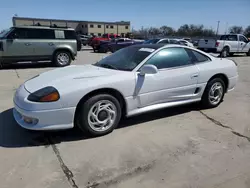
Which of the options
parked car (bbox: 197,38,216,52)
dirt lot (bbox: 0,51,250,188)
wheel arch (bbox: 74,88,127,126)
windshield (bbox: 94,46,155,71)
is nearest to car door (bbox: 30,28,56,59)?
dirt lot (bbox: 0,51,250,188)

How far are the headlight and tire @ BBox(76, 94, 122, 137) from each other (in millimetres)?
406

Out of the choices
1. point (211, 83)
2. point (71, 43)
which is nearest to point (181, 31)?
point (71, 43)

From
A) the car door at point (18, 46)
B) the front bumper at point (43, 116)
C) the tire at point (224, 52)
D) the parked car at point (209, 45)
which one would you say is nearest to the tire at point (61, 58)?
the car door at point (18, 46)

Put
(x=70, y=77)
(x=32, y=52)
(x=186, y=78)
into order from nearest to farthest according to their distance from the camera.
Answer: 1. (x=70, y=77)
2. (x=186, y=78)
3. (x=32, y=52)

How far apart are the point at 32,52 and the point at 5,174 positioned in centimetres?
850

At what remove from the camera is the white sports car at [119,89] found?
10.3 feet

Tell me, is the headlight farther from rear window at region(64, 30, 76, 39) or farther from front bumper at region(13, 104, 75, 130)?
rear window at region(64, 30, 76, 39)

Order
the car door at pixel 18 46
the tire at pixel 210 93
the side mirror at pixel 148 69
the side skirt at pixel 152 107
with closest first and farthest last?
the side mirror at pixel 148 69, the side skirt at pixel 152 107, the tire at pixel 210 93, the car door at pixel 18 46

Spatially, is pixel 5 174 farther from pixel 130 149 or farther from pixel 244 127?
pixel 244 127

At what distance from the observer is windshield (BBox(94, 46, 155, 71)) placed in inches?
154

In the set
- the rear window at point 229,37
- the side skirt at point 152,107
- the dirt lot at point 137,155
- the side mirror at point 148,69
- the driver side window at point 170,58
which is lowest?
the dirt lot at point 137,155

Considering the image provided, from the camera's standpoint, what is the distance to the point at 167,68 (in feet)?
13.3

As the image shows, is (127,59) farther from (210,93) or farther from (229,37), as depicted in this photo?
(229,37)

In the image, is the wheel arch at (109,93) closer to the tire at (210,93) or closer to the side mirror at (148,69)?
the side mirror at (148,69)
